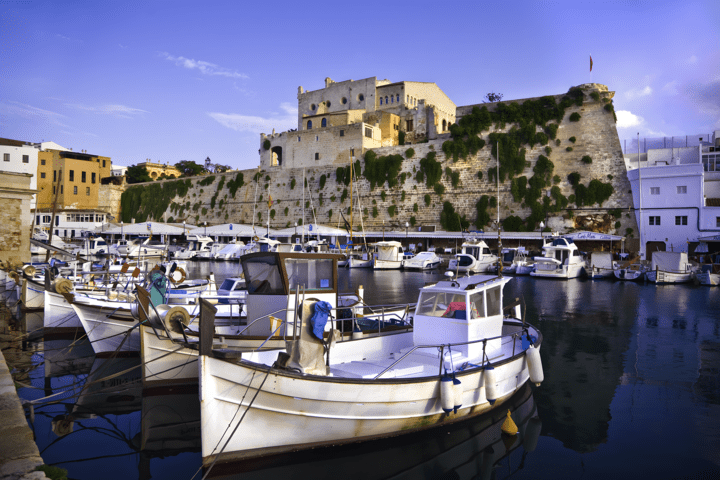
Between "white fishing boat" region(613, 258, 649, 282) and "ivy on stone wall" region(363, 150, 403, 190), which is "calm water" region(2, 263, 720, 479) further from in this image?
"ivy on stone wall" region(363, 150, 403, 190)

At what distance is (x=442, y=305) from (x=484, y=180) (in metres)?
30.7

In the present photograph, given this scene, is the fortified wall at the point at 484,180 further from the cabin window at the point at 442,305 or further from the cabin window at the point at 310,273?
the cabin window at the point at 310,273

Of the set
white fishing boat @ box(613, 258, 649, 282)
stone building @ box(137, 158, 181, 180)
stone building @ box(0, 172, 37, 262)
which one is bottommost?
white fishing boat @ box(613, 258, 649, 282)

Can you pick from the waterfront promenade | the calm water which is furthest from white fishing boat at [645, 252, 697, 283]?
the waterfront promenade

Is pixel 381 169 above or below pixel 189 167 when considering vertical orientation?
below

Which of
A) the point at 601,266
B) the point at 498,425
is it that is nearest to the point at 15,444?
the point at 498,425

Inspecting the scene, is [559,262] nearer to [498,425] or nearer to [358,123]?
[498,425]

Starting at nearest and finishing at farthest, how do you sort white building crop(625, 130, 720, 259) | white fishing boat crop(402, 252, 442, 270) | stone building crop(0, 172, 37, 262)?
stone building crop(0, 172, 37, 262) → white building crop(625, 130, 720, 259) → white fishing boat crop(402, 252, 442, 270)

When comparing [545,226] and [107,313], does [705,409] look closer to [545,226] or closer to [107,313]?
[107,313]

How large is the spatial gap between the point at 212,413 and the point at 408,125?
4387 cm

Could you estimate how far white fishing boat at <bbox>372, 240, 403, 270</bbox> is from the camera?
30.3 m

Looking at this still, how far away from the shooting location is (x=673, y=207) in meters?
28.3

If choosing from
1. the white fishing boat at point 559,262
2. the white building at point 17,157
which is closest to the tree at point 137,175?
the white building at point 17,157

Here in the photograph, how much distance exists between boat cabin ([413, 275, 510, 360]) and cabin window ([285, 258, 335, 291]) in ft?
5.00
